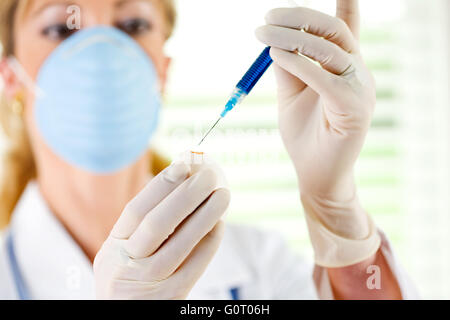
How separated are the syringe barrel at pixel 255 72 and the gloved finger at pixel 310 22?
0.05 metres

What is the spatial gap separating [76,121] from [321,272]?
1.76 ft

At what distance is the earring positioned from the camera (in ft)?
2.92

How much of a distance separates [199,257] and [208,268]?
26 centimetres

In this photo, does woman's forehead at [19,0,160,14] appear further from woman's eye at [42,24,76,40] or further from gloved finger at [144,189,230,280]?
gloved finger at [144,189,230,280]

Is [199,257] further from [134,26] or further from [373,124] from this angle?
[373,124]

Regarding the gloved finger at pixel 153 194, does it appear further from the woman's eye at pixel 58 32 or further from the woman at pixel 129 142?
the woman's eye at pixel 58 32

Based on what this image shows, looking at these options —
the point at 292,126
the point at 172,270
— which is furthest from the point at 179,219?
the point at 292,126

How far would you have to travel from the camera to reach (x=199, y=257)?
67 cm

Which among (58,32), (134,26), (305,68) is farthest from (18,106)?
(305,68)

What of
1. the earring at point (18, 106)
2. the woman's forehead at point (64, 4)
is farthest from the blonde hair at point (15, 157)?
the woman's forehead at point (64, 4)

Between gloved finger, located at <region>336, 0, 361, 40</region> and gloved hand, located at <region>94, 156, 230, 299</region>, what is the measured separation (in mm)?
342

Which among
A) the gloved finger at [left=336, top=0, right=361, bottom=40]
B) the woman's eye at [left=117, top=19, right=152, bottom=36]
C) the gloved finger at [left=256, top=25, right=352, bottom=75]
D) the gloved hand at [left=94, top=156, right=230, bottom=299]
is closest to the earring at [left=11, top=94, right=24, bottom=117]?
the woman's eye at [left=117, top=19, right=152, bottom=36]

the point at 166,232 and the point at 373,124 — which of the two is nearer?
the point at 166,232

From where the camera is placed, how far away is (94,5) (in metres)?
0.82
